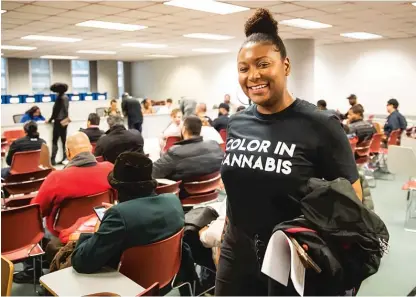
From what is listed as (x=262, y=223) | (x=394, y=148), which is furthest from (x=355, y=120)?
(x=262, y=223)

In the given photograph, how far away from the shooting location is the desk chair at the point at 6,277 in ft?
5.52

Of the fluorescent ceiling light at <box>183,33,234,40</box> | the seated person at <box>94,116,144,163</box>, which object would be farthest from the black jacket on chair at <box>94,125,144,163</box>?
the fluorescent ceiling light at <box>183,33,234,40</box>

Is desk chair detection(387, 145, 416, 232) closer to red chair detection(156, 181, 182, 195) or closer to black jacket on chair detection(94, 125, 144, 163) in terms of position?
red chair detection(156, 181, 182, 195)

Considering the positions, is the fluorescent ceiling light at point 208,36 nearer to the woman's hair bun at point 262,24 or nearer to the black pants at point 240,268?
the woman's hair bun at point 262,24

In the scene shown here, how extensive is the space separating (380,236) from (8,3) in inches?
233

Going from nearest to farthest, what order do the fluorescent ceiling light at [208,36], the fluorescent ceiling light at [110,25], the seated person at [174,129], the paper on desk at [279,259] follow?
1. the paper on desk at [279,259]
2. the seated person at [174,129]
3. the fluorescent ceiling light at [110,25]
4. the fluorescent ceiling light at [208,36]

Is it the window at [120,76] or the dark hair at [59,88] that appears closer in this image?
the dark hair at [59,88]

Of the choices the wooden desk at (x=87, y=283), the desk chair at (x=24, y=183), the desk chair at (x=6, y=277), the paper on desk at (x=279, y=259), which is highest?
the paper on desk at (x=279, y=259)

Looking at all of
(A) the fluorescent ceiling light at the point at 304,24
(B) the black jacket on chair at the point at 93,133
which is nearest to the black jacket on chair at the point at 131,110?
(B) the black jacket on chair at the point at 93,133

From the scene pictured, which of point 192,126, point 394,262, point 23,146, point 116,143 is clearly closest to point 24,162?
point 23,146

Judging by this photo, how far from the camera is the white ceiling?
230 inches

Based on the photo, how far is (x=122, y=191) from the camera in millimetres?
2162

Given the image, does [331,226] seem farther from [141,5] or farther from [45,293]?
[141,5]

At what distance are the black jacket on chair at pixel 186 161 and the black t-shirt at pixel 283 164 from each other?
249 centimetres
